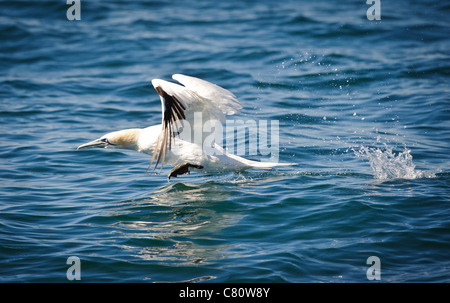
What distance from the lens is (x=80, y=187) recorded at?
8.18 meters

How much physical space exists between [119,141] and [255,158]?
245 cm

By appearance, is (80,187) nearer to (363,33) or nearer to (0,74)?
(0,74)

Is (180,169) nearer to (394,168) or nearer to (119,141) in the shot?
(119,141)

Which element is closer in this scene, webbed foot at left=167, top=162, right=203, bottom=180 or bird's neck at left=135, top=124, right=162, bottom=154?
webbed foot at left=167, top=162, right=203, bottom=180

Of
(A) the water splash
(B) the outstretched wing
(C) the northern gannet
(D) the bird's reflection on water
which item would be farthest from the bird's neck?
(A) the water splash

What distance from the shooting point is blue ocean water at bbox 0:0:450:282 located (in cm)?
573

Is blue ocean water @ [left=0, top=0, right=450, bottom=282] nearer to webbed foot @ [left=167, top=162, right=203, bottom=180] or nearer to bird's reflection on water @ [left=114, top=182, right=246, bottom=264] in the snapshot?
bird's reflection on water @ [left=114, top=182, right=246, bottom=264]

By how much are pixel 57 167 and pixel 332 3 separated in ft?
45.3

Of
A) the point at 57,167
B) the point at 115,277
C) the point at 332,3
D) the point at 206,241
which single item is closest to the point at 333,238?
the point at 206,241

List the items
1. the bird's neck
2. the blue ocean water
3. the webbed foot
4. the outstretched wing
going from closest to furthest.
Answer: the blue ocean water, the outstretched wing, the webbed foot, the bird's neck

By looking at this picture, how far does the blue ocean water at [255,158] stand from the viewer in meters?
5.73

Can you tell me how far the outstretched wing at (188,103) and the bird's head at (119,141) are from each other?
0.95m

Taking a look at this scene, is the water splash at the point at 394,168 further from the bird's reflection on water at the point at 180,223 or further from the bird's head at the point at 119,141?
the bird's head at the point at 119,141

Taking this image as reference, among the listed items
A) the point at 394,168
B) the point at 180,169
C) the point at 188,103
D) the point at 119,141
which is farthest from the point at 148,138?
the point at 394,168
